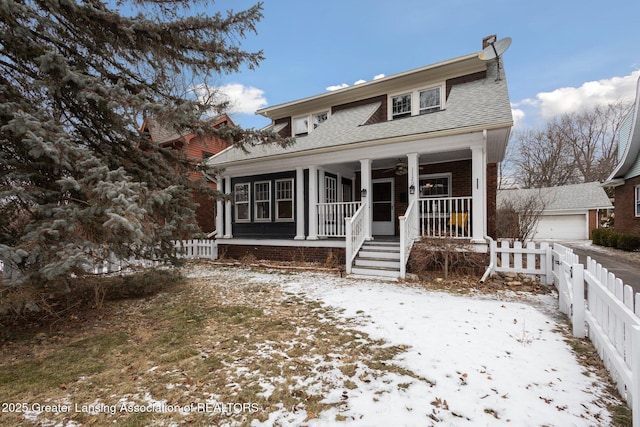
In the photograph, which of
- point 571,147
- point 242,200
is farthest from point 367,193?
point 571,147

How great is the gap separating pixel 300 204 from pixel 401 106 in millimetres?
5423

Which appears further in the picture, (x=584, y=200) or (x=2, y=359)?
(x=584, y=200)

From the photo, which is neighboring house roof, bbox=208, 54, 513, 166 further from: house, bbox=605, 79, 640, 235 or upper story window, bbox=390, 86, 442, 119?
house, bbox=605, 79, 640, 235

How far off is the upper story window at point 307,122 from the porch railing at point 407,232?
6640 millimetres

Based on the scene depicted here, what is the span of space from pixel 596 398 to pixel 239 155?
11232mm

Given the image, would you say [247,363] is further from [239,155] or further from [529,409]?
[239,155]

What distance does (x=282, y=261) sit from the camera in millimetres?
10008

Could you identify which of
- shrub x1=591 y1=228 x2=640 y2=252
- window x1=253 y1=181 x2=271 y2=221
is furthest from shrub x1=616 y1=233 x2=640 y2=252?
window x1=253 y1=181 x2=271 y2=221

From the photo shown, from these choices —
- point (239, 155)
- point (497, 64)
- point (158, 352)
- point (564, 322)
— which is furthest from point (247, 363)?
point (497, 64)

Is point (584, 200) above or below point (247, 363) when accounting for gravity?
above

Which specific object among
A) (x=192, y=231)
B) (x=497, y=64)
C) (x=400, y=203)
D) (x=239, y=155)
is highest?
(x=497, y=64)

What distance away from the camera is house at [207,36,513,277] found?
25.1ft

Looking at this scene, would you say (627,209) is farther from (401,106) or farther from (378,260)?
(378,260)

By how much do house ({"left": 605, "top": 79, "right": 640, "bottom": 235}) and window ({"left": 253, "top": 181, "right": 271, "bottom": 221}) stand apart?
1686cm
